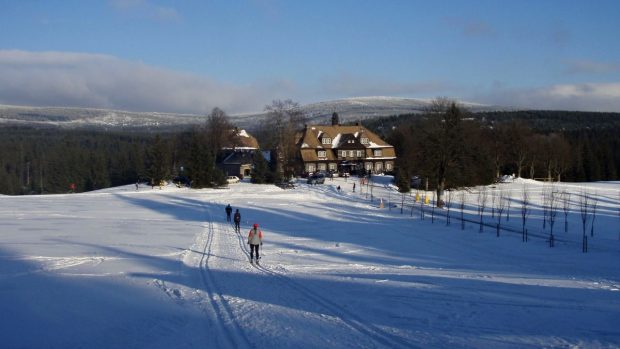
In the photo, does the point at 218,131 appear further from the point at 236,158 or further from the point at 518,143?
the point at 518,143

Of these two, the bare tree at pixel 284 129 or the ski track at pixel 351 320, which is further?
the bare tree at pixel 284 129

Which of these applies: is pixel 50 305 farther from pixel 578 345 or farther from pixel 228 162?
pixel 228 162

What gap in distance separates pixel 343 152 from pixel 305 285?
7776 centimetres

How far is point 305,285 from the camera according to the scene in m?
16.6

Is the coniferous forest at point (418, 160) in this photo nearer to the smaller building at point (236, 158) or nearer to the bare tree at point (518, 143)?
the bare tree at point (518, 143)

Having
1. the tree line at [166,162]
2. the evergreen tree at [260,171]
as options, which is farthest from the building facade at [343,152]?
the evergreen tree at [260,171]

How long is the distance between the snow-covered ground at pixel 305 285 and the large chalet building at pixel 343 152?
175 feet

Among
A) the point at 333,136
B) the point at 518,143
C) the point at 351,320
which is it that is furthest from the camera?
the point at 333,136

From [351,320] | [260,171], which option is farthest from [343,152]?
[351,320]

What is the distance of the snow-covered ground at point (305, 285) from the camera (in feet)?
36.2

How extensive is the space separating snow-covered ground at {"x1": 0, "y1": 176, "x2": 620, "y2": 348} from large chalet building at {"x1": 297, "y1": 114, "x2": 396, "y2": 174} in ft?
175

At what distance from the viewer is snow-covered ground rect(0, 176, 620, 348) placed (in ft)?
36.2

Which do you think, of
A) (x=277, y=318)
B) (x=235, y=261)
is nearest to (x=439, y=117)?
(x=235, y=261)

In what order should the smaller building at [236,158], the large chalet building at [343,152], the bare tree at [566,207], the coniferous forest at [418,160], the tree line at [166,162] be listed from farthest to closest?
the large chalet building at [343,152] → the smaller building at [236,158] → the tree line at [166,162] → the coniferous forest at [418,160] → the bare tree at [566,207]
